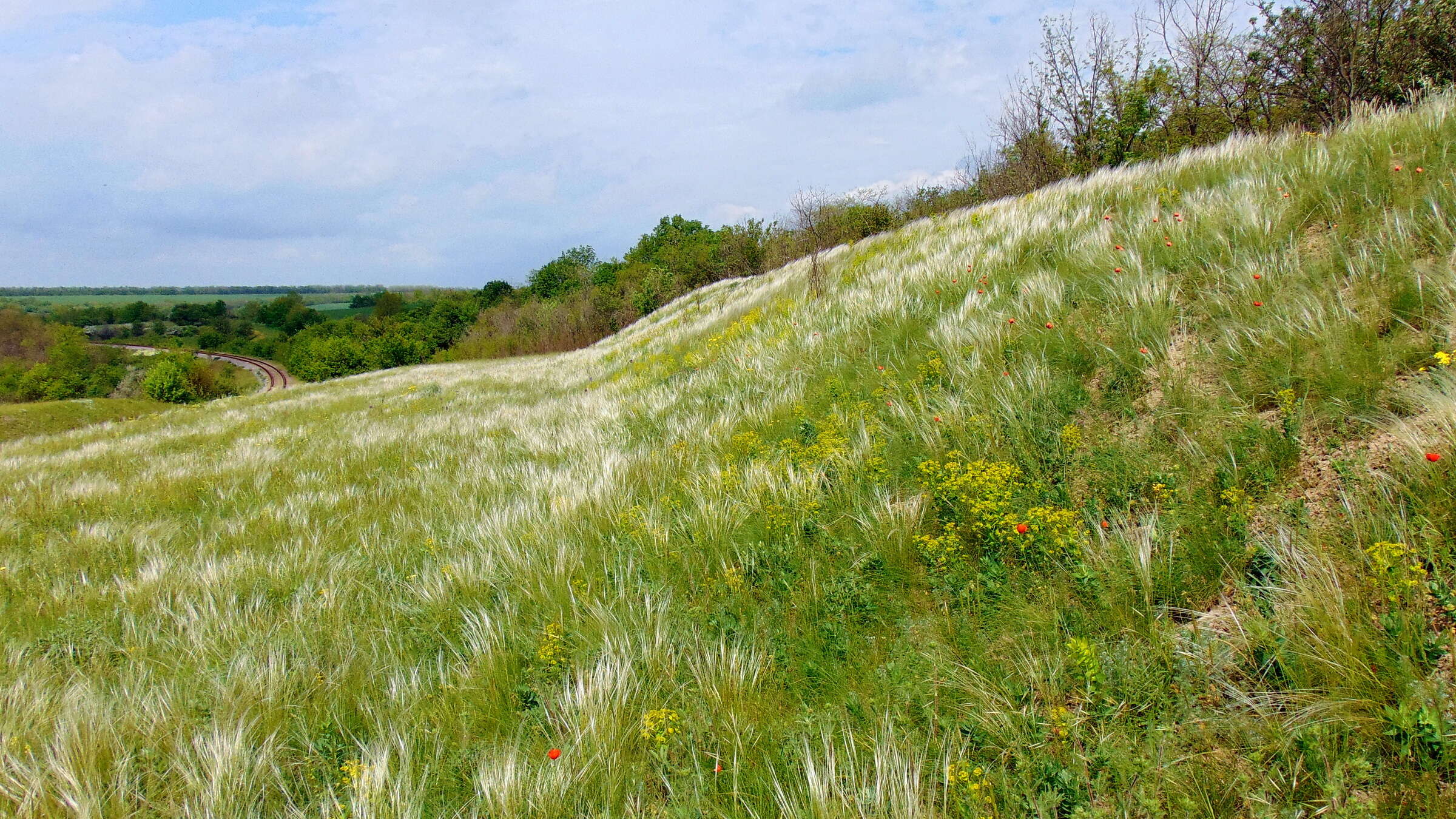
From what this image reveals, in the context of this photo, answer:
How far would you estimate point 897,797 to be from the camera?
4.68ft

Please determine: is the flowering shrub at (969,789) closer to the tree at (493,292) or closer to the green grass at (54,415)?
the green grass at (54,415)

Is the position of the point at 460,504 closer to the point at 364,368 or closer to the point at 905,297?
the point at 905,297

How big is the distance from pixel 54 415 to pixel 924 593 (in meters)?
54.9

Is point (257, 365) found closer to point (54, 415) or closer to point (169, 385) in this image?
point (169, 385)

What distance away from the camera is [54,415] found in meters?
36.4

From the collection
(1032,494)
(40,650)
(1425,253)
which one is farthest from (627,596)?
(1425,253)

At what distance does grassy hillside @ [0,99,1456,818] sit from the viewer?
1.49 metres

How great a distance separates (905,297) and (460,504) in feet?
15.0

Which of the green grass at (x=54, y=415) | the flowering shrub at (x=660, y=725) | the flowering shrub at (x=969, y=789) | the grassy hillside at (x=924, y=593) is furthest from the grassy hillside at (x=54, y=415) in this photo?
the flowering shrub at (x=969, y=789)

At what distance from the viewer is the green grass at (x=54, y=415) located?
31.9 m

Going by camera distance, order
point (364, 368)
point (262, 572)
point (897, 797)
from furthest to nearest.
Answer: point (364, 368)
point (262, 572)
point (897, 797)

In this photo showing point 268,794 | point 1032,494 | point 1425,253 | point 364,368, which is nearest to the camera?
point 268,794

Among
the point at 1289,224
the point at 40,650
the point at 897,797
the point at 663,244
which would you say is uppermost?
the point at 663,244

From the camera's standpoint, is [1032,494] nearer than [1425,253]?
Yes
